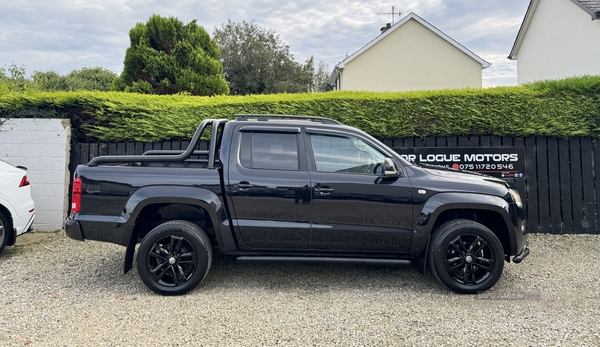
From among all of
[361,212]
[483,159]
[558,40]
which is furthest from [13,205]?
[558,40]

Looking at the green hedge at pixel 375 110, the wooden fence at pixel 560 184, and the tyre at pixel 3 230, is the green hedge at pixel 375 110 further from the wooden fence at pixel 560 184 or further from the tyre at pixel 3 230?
the tyre at pixel 3 230

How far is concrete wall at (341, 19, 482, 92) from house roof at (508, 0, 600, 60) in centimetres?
192

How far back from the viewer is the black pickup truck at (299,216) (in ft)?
13.3

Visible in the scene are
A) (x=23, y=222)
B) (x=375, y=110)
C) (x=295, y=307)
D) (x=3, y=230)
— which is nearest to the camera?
(x=295, y=307)

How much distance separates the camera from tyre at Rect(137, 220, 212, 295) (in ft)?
13.1

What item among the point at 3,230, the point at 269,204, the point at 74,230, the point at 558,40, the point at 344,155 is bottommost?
the point at 3,230

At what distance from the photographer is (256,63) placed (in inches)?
1072

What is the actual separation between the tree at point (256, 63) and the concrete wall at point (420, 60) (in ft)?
29.2

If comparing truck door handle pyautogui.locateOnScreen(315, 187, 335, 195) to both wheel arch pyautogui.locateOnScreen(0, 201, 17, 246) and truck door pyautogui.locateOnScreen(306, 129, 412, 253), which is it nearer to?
truck door pyautogui.locateOnScreen(306, 129, 412, 253)

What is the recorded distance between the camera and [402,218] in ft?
13.4

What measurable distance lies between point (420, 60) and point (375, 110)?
45.7ft

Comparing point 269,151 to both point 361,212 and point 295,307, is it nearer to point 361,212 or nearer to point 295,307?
point 361,212

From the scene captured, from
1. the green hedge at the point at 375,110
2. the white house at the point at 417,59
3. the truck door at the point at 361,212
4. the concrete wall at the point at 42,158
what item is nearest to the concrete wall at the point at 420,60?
the white house at the point at 417,59

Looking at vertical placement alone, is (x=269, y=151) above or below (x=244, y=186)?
above
